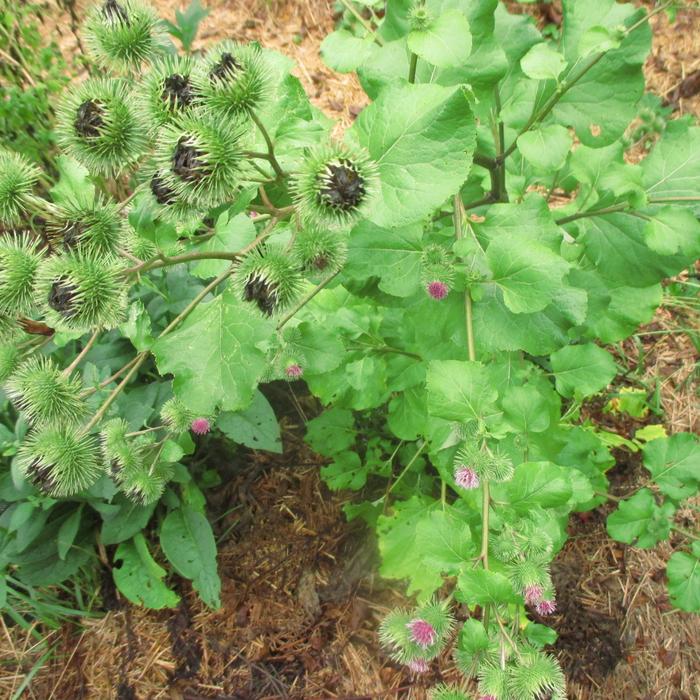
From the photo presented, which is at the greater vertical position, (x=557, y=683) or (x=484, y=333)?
(x=484, y=333)

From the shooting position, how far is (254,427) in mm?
2023

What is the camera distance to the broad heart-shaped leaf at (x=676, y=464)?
1636mm

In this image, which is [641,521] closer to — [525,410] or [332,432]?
[525,410]

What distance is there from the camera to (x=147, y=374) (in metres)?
2.38

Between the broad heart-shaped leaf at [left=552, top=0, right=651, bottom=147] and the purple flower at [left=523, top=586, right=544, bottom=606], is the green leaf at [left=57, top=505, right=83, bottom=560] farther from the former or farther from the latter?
the broad heart-shaped leaf at [left=552, top=0, right=651, bottom=147]

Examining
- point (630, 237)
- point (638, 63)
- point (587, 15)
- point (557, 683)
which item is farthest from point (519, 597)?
point (587, 15)

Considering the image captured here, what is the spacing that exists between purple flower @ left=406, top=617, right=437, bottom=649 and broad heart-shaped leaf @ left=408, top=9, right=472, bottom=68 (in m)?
0.95

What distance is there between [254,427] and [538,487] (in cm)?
111

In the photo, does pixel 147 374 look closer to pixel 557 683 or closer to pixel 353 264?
pixel 353 264

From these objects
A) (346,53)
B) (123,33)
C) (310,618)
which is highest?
(123,33)

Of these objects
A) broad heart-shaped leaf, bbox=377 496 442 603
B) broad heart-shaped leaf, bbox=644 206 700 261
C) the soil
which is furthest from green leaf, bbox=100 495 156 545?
broad heart-shaped leaf, bbox=644 206 700 261

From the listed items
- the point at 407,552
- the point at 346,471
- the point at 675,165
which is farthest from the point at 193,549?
the point at 675,165

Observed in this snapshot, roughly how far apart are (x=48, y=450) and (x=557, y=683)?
1.03 m

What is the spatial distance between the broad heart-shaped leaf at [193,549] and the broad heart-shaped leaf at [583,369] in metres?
1.25
